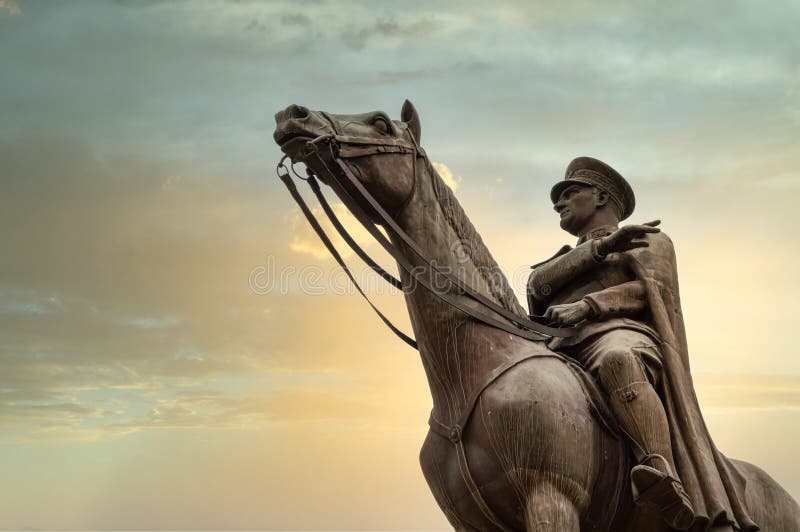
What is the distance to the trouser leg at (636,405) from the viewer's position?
22.9 feet

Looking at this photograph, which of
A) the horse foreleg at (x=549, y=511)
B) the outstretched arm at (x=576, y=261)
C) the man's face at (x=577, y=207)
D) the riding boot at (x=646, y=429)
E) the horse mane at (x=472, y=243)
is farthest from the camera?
the man's face at (x=577, y=207)

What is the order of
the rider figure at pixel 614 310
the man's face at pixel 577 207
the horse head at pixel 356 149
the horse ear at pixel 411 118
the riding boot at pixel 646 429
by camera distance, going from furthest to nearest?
the man's face at pixel 577 207
the horse ear at pixel 411 118
the horse head at pixel 356 149
the rider figure at pixel 614 310
the riding boot at pixel 646 429

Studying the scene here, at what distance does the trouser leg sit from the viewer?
6.99 meters

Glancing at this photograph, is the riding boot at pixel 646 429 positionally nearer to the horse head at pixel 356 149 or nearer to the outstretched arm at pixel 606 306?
the outstretched arm at pixel 606 306

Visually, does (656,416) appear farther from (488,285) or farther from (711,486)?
(488,285)

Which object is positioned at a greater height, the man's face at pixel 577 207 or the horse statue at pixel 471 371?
the man's face at pixel 577 207

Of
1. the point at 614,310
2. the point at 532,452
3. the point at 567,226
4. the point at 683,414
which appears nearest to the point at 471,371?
the point at 532,452

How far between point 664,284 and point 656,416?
146cm

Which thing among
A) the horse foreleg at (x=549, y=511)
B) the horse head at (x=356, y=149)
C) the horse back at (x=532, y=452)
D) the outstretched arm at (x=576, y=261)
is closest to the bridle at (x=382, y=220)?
the horse head at (x=356, y=149)

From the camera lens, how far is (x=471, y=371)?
7066 mm

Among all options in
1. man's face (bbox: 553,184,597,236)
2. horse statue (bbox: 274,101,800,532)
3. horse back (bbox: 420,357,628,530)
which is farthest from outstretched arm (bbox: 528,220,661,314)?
horse back (bbox: 420,357,628,530)

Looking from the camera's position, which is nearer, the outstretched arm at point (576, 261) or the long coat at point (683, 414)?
the long coat at point (683, 414)

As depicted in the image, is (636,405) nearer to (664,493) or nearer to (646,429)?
(646,429)

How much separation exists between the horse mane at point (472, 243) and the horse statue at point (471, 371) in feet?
0.04
